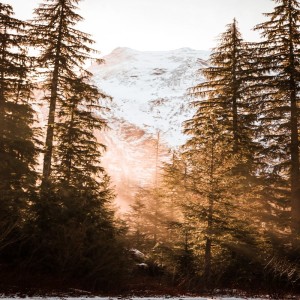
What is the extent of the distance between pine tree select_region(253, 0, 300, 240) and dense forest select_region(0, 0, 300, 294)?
50 mm

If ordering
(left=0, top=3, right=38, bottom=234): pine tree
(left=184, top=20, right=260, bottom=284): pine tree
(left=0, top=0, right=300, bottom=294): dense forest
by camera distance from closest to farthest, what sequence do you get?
1. (left=0, top=0, right=300, bottom=294): dense forest
2. (left=0, top=3, right=38, bottom=234): pine tree
3. (left=184, top=20, right=260, bottom=284): pine tree

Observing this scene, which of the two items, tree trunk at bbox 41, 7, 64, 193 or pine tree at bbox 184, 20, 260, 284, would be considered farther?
tree trunk at bbox 41, 7, 64, 193

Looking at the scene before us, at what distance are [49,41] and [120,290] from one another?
40.9 feet

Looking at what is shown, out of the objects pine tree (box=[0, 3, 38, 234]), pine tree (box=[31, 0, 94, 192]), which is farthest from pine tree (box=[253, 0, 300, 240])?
pine tree (box=[0, 3, 38, 234])

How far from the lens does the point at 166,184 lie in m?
21.3

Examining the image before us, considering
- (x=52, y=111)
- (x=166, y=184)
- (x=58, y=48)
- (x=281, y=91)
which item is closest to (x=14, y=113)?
(x=52, y=111)

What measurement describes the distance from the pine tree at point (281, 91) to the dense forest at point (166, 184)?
0.05 meters

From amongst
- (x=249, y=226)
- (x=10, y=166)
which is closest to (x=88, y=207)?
(x=10, y=166)

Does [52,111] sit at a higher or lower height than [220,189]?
higher

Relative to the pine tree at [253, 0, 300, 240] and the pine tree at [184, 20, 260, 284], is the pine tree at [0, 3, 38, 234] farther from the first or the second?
the pine tree at [253, 0, 300, 240]

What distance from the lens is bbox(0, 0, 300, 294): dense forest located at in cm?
1012

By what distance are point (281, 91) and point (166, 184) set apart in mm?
8931

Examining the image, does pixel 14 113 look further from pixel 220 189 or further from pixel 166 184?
pixel 166 184

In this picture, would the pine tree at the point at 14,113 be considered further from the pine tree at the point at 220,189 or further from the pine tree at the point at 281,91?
the pine tree at the point at 281,91
